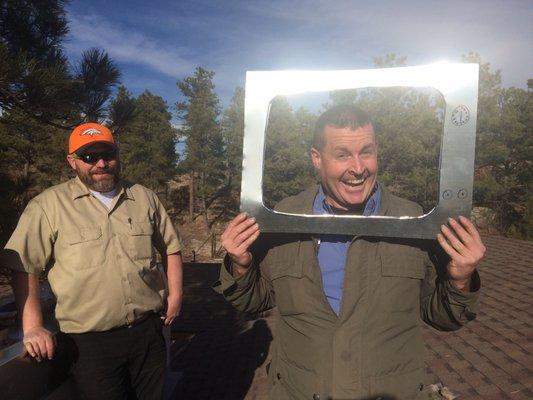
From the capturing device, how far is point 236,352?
5047 mm

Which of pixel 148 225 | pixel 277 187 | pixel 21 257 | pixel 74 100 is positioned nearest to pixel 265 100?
pixel 277 187

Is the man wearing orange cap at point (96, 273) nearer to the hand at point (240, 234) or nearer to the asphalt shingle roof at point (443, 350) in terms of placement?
the hand at point (240, 234)

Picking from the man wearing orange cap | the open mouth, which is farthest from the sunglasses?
the open mouth

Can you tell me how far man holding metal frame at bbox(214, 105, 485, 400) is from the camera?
4.86ft

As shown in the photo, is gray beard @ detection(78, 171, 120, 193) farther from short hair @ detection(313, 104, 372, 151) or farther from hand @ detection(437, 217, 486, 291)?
hand @ detection(437, 217, 486, 291)

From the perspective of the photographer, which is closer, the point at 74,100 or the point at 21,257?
the point at 21,257

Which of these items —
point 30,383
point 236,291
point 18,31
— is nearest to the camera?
point 236,291

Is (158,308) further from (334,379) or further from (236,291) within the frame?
(334,379)

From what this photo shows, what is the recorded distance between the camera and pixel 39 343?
2062 millimetres

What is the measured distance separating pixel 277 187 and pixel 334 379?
78cm

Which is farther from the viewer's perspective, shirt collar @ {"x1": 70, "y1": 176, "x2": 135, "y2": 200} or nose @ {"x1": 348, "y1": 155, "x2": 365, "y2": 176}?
shirt collar @ {"x1": 70, "y1": 176, "x2": 135, "y2": 200}

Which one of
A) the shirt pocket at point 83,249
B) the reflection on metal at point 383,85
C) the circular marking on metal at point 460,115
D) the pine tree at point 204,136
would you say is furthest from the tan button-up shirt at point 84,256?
the pine tree at point 204,136

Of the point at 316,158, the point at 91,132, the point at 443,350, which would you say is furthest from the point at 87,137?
the point at 443,350

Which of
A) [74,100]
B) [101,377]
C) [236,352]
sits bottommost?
[236,352]
